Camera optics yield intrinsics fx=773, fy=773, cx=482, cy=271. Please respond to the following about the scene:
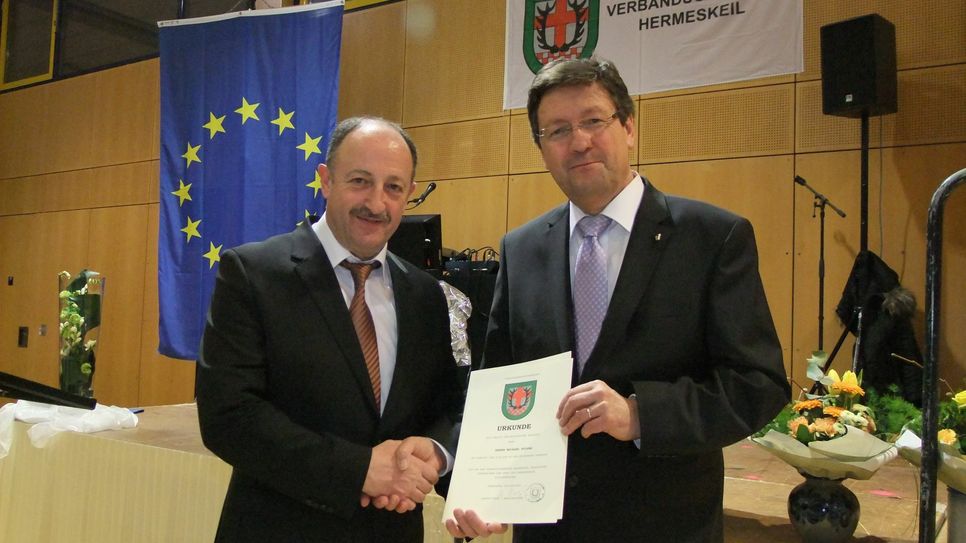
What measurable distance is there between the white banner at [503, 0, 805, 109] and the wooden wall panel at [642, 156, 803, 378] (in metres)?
0.61

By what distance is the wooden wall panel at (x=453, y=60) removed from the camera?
20.9ft

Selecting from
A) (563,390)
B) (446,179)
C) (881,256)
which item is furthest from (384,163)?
(446,179)

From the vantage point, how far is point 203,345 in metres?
1.58

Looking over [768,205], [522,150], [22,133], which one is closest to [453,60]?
[522,150]

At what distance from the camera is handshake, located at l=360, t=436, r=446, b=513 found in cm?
147

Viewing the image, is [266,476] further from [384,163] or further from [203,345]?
[384,163]

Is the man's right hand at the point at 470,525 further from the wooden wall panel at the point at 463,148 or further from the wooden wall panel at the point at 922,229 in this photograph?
the wooden wall panel at the point at 463,148

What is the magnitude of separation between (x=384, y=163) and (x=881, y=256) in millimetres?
4289

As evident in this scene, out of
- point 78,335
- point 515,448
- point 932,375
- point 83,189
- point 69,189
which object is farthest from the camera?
point 69,189

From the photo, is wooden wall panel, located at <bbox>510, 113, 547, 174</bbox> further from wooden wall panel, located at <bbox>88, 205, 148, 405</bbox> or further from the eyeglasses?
the eyeglasses

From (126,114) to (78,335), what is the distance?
5535 millimetres

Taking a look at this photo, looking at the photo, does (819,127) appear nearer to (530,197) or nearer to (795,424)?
(530,197)

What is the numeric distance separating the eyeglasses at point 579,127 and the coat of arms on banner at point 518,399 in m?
0.49

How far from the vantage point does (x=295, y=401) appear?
1.55 metres
